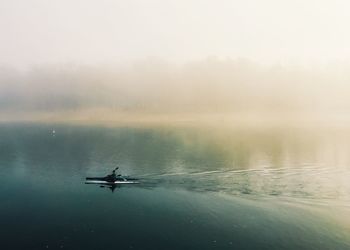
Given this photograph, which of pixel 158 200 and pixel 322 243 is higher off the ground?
pixel 158 200

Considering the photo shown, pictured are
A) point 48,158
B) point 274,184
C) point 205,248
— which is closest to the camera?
point 205,248

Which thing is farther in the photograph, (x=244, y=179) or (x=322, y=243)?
(x=244, y=179)

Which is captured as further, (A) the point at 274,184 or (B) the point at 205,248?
(A) the point at 274,184

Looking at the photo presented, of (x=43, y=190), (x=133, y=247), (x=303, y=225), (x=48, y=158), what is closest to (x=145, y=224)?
(x=133, y=247)

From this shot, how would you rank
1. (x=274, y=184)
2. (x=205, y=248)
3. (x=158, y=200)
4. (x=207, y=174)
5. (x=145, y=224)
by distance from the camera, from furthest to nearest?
(x=207, y=174), (x=274, y=184), (x=158, y=200), (x=145, y=224), (x=205, y=248)

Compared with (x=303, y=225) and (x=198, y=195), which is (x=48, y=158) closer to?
(x=198, y=195)

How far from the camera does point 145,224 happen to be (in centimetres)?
7888

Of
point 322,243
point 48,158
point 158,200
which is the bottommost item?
point 322,243

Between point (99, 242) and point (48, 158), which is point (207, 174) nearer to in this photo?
point (99, 242)

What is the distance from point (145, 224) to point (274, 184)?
142 ft

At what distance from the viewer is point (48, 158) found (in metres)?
173

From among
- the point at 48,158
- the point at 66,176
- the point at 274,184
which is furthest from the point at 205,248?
the point at 48,158

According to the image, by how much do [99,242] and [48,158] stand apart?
112 meters

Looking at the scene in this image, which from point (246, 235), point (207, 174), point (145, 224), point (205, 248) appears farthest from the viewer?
point (207, 174)
